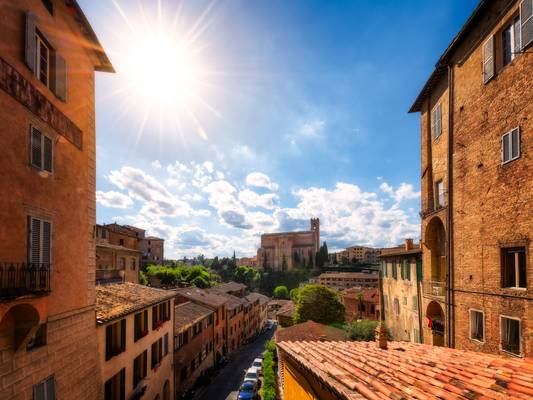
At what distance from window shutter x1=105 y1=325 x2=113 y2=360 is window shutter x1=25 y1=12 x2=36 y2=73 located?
9.33 m

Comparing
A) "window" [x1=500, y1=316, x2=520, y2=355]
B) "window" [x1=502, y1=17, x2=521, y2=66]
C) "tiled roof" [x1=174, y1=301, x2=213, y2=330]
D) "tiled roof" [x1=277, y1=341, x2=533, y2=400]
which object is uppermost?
"window" [x1=502, y1=17, x2=521, y2=66]

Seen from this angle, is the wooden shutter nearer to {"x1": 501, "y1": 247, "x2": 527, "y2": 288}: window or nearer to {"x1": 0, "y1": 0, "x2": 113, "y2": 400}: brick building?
{"x1": 0, "y1": 0, "x2": 113, "y2": 400}: brick building

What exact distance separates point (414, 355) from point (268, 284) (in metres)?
99.6

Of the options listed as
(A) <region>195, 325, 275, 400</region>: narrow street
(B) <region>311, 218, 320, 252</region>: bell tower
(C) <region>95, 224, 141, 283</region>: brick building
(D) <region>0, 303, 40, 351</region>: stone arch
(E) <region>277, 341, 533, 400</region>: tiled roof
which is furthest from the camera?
(B) <region>311, 218, 320, 252</region>: bell tower

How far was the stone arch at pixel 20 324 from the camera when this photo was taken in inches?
237

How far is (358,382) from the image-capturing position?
500 centimetres

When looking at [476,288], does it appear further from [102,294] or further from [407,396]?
[102,294]

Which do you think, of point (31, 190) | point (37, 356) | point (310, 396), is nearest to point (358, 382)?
point (310, 396)

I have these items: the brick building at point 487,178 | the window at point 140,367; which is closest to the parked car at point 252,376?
the window at point 140,367

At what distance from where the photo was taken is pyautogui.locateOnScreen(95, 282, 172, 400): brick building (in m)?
11.4

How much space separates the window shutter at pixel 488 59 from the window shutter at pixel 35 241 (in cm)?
1438

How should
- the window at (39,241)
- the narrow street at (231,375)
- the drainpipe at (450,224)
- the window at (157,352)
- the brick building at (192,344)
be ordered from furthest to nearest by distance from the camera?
the narrow street at (231,375)
the brick building at (192,344)
the window at (157,352)
the drainpipe at (450,224)
the window at (39,241)

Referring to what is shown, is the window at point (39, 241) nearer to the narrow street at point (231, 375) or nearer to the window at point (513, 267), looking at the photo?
the window at point (513, 267)

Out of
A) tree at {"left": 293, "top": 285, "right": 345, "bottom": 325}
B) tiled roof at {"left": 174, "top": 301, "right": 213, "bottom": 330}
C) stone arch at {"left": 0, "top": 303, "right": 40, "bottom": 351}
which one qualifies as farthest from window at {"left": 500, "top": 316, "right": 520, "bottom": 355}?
tree at {"left": 293, "top": 285, "right": 345, "bottom": 325}
